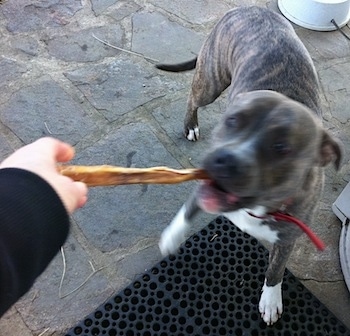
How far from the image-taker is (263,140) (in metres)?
1.74

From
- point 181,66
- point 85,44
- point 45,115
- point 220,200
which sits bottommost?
point 45,115

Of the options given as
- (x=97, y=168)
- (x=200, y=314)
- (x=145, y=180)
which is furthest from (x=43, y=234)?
(x=200, y=314)

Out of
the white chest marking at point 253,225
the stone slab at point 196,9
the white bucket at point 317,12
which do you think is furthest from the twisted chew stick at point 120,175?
the white bucket at point 317,12

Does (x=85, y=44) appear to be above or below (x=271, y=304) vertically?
above

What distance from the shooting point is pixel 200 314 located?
2326 mm

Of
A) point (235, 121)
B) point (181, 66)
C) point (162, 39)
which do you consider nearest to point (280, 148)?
point (235, 121)

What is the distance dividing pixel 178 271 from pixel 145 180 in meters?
0.89

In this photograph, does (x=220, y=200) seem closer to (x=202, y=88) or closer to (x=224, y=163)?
(x=224, y=163)

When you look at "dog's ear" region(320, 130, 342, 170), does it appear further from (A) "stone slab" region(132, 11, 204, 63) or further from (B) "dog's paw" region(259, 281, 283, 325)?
(A) "stone slab" region(132, 11, 204, 63)

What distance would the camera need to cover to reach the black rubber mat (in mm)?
2291

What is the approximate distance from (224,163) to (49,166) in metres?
0.56

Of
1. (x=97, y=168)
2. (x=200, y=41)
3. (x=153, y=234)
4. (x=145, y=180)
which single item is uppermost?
(x=97, y=168)

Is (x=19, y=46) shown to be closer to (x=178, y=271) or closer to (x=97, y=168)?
(x=178, y=271)

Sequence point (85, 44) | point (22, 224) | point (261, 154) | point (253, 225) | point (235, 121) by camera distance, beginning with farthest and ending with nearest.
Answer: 1. point (85, 44)
2. point (253, 225)
3. point (235, 121)
4. point (261, 154)
5. point (22, 224)
